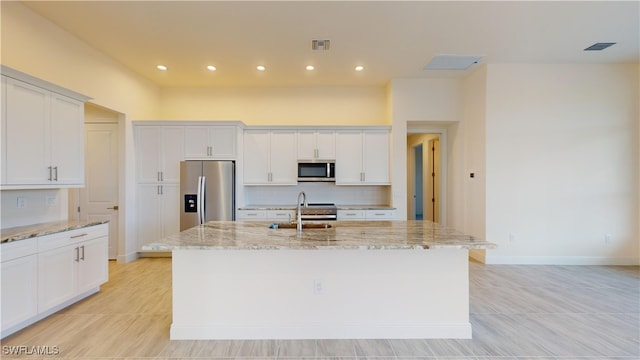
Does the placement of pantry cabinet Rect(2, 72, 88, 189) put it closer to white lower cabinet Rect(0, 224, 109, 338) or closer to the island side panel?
white lower cabinet Rect(0, 224, 109, 338)

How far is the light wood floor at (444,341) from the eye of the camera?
7.14ft

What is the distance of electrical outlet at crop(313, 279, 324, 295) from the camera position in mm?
2352

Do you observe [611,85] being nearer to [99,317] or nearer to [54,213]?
[99,317]

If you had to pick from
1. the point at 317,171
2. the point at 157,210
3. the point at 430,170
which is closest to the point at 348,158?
the point at 317,171

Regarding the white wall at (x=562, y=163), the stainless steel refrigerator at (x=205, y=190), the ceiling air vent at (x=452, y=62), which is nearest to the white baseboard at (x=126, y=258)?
the stainless steel refrigerator at (x=205, y=190)

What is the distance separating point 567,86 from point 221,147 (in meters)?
5.65

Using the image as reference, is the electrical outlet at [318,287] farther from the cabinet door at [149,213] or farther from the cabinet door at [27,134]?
the cabinet door at [149,213]

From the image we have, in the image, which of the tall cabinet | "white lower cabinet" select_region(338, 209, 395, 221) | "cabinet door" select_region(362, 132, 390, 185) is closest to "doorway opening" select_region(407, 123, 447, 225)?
"cabinet door" select_region(362, 132, 390, 185)

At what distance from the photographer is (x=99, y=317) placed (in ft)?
9.00

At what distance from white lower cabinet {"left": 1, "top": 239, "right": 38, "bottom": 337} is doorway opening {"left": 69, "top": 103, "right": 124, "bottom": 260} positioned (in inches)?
83.1

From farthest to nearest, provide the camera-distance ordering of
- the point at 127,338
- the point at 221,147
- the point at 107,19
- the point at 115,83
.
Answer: the point at 221,147
the point at 115,83
the point at 107,19
the point at 127,338

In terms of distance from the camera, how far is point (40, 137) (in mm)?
2818

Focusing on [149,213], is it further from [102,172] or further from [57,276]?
[57,276]

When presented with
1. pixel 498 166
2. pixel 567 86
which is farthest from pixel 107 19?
pixel 567 86
